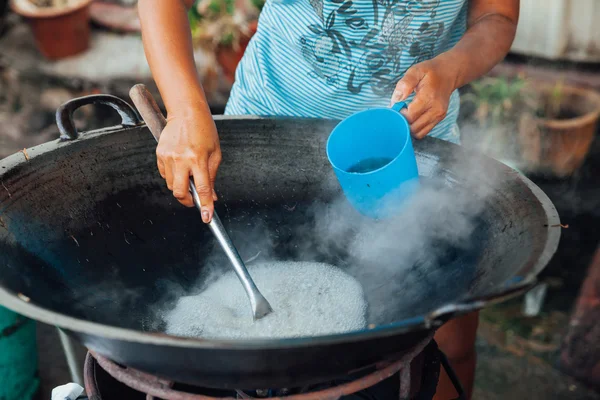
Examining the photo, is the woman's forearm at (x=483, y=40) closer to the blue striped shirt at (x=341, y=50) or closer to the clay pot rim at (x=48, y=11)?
the blue striped shirt at (x=341, y=50)

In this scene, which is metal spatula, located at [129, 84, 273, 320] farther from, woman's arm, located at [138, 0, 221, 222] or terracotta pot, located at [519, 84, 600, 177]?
terracotta pot, located at [519, 84, 600, 177]

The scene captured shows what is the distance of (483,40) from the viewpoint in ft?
4.39

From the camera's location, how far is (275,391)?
1.16m

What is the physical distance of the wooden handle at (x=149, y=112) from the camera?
1.19 m

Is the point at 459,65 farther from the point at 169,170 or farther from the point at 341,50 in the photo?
the point at 169,170

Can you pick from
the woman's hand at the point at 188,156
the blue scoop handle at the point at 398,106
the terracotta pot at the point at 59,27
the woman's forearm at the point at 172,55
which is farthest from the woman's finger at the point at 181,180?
the terracotta pot at the point at 59,27

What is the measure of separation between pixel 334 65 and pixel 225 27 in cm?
210

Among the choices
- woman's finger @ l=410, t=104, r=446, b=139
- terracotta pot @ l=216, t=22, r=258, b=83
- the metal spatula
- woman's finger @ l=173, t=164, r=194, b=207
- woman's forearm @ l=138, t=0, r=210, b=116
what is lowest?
terracotta pot @ l=216, t=22, r=258, b=83

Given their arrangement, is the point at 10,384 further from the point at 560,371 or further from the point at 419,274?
the point at 560,371

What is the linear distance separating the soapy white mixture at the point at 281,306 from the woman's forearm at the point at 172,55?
1.28 feet

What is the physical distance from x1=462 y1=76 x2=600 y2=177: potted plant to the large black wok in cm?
166

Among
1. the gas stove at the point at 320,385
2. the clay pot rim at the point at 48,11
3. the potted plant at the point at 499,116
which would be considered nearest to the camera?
the gas stove at the point at 320,385

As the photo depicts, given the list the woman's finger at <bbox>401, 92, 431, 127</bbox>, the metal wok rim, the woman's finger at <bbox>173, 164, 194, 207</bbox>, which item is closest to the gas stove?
the metal wok rim

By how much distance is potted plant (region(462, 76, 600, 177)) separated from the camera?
273 centimetres
